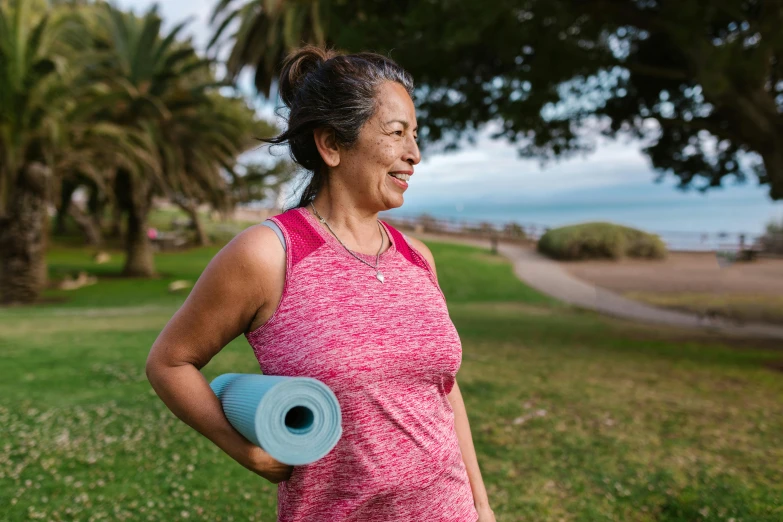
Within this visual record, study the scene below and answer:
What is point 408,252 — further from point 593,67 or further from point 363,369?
point 593,67

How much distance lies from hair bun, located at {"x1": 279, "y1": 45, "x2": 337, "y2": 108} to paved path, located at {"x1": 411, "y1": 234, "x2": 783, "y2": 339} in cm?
1328

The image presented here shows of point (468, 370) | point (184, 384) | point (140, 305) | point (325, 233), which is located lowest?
point (140, 305)

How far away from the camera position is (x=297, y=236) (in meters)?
A: 1.65

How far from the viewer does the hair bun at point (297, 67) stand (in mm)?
1878

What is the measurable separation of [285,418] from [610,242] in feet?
86.0

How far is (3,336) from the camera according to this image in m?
9.96

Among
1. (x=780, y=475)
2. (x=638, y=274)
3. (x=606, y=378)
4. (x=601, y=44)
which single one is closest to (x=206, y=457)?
(x=780, y=475)

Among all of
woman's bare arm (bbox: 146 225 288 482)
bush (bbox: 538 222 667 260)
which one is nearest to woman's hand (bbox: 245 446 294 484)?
woman's bare arm (bbox: 146 225 288 482)

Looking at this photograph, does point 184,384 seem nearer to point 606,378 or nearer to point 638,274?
point 606,378

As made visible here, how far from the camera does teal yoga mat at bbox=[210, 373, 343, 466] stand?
1314mm

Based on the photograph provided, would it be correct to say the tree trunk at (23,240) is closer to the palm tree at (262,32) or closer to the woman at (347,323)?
the palm tree at (262,32)

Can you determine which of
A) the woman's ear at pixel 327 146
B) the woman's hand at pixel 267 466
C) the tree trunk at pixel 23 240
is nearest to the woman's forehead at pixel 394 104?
the woman's ear at pixel 327 146

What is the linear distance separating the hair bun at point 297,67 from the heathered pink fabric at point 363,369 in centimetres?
41

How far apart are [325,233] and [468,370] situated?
6523 millimetres
